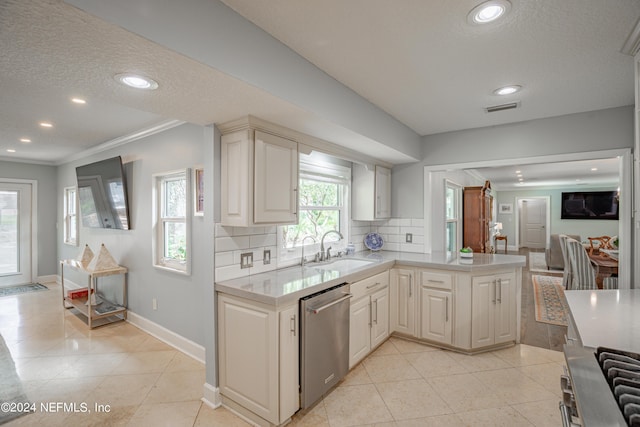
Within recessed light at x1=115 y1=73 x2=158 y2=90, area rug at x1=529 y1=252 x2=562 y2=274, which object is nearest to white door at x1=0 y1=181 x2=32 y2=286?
recessed light at x1=115 y1=73 x2=158 y2=90

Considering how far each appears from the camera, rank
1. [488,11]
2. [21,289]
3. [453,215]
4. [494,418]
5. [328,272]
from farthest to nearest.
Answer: [21,289] < [453,215] < [328,272] < [494,418] < [488,11]

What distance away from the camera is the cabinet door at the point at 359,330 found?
98.6 inches

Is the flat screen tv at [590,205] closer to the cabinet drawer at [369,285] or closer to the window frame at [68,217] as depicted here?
the cabinet drawer at [369,285]

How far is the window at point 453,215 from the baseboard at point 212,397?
3737 millimetres

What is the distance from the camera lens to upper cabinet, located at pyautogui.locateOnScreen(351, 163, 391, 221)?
3.56 meters

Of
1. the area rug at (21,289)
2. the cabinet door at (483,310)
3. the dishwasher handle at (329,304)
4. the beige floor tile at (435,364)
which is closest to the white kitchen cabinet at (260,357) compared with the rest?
the dishwasher handle at (329,304)

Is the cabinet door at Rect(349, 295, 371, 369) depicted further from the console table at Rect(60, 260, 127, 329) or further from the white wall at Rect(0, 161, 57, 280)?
the white wall at Rect(0, 161, 57, 280)

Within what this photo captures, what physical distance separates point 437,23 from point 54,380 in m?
3.82

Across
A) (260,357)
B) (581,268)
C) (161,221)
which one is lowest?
(260,357)

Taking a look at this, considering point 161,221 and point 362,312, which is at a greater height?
point 161,221

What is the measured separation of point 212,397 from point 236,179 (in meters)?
1.59

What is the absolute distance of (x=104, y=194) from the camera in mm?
3883

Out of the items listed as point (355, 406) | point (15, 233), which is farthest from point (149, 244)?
point (15, 233)

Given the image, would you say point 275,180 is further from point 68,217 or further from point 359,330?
point 68,217
